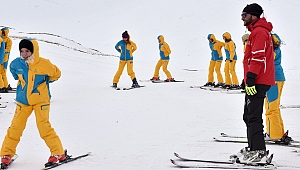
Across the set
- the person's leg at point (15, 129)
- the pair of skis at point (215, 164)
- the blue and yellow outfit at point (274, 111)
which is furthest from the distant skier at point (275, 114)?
the person's leg at point (15, 129)

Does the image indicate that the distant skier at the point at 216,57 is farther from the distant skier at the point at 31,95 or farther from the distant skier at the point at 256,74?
the distant skier at the point at 31,95

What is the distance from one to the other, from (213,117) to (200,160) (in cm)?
361

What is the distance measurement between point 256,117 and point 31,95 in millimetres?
2556

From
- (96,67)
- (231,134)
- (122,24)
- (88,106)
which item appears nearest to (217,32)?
(122,24)

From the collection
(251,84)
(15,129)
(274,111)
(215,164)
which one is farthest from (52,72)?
(274,111)

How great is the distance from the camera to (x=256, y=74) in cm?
486

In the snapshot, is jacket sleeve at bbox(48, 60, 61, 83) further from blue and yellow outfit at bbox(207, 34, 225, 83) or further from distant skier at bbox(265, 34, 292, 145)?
blue and yellow outfit at bbox(207, 34, 225, 83)

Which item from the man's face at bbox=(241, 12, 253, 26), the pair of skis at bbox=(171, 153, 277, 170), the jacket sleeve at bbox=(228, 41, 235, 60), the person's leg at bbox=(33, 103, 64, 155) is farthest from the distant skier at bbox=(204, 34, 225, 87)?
the person's leg at bbox=(33, 103, 64, 155)

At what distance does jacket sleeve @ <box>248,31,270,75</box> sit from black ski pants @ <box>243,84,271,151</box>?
23 centimetres

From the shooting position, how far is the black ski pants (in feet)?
16.4

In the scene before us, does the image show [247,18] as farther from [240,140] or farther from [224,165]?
[240,140]

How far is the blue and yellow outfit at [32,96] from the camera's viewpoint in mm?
5219

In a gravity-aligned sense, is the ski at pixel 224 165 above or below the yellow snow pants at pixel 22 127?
below

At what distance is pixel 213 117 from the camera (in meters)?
8.88
